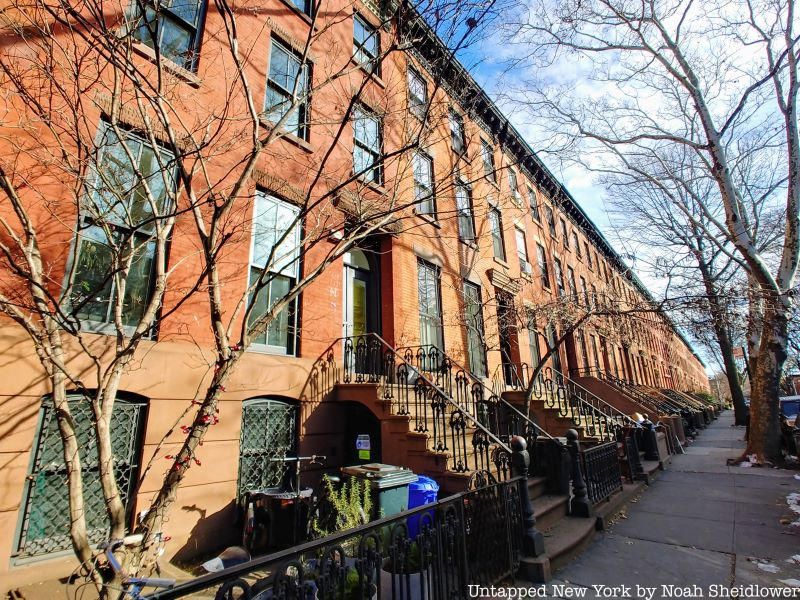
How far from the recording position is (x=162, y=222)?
13.8 ft

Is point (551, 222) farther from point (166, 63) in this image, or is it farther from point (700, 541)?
point (166, 63)

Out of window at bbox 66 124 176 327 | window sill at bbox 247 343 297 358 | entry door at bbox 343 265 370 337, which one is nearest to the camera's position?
window at bbox 66 124 176 327

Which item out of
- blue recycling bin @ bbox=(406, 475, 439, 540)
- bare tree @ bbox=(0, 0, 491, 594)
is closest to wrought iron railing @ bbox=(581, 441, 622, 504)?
blue recycling bin @ bbox=(406, 475, 439, 540)

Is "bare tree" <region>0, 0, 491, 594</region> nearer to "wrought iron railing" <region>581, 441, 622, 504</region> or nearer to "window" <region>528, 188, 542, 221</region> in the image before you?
"wrought iron railing" <region>581, 441, 622, 504</region>

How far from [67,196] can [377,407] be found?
5.01m

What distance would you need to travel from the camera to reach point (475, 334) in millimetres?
11406

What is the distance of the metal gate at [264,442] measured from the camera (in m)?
5.69

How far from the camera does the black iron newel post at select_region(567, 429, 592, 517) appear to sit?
5.68 m

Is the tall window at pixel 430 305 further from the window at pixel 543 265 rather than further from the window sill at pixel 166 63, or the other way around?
the window at pixel 543 265

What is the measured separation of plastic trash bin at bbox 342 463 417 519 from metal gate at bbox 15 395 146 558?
2.74 meters

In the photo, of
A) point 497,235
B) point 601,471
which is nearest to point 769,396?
point 601,471

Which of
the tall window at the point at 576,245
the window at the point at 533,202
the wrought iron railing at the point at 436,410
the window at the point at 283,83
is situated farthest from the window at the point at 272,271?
the tall window at the point at 576,245

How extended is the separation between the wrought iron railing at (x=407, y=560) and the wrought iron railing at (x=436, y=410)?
927 mm

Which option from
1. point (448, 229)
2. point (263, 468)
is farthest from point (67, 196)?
point (448, 229)
